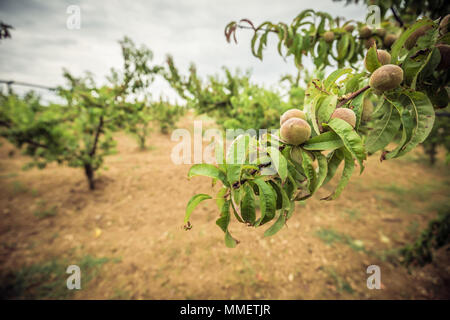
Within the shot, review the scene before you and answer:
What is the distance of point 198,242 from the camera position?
3070 millimetres

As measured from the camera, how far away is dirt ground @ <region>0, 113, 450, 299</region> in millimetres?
2416

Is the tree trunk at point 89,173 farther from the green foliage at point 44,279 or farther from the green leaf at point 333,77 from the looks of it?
the green leaf at point 333,77

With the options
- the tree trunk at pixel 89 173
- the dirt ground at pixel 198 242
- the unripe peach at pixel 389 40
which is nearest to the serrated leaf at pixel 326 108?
the unripe peach at pixel 389 40

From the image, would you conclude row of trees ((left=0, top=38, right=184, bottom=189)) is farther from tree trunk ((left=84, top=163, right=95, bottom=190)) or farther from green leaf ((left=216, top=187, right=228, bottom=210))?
green leaf ((left=216, top=187, right=228, bottom=210))

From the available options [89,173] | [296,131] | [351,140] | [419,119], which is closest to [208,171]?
[296,131]

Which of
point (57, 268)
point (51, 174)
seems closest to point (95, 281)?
point (57, 268)

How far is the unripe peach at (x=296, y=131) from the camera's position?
0.66m

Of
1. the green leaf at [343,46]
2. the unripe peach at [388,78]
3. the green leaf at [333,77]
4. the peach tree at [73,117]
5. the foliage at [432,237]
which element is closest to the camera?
the unripe peach at [388,78]

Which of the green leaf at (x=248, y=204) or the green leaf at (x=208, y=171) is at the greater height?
the green leaf at (x=208, y=171)

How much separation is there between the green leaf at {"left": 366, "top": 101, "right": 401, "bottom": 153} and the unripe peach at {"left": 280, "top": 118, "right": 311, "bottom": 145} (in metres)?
0.27

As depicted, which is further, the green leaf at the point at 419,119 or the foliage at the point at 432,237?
the foliage at the point at 432,237

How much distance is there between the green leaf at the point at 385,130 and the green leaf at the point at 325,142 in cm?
20

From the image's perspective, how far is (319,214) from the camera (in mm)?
3869

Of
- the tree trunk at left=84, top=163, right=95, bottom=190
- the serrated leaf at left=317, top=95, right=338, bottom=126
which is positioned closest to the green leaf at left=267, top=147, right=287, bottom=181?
the serrated leaf at left=317, top=95, right=338, bottom=126
